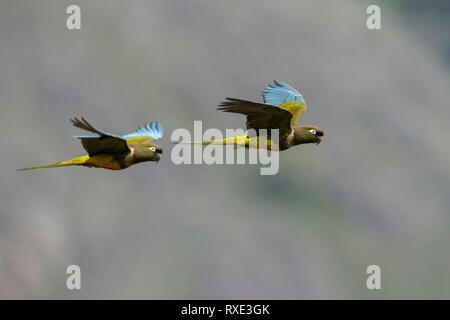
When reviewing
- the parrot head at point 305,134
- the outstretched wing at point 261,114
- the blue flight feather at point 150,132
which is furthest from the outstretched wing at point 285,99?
the blue flight feather at point 150,132

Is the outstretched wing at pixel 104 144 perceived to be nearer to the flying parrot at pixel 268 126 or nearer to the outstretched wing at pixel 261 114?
the flying parrot at pixel 268 126

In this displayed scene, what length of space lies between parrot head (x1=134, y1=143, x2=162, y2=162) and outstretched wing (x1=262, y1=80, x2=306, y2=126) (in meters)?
4.65

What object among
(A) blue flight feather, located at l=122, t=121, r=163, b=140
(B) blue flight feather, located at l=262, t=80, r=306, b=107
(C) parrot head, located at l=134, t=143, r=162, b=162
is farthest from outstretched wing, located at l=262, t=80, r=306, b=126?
(C) parrot head, located at l=134, t=143, r=162, b=162

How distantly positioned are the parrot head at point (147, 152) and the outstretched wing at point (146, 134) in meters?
1.27

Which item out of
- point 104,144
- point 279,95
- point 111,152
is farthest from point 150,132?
point 279,95

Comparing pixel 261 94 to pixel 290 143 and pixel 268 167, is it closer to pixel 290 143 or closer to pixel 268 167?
pixel 290 143

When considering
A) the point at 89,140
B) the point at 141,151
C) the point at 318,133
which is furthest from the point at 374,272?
the point at 89,140

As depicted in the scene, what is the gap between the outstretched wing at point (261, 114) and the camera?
22.0 m

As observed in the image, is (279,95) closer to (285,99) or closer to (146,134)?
(285,99)

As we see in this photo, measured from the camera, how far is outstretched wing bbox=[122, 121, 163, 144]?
950 inches

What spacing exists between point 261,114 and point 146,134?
4197 mm

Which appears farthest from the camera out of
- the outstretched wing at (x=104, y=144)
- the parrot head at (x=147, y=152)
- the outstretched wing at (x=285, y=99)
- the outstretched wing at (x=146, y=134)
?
the outstretched wing at (x=285, y=99)

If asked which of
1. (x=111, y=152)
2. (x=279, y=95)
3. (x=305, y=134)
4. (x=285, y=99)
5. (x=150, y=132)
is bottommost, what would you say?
(x=111, y=152)

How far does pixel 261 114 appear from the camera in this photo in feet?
73.9
